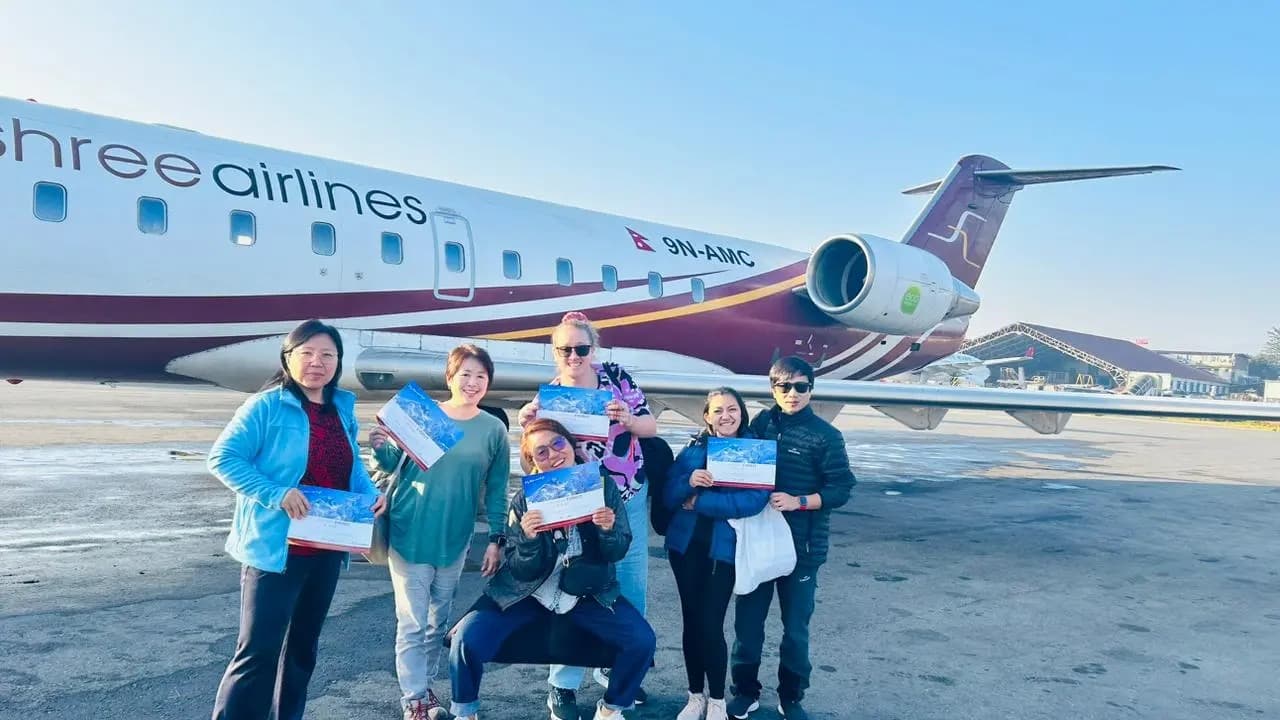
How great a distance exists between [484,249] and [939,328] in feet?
29.3

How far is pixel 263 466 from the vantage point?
296 centimetres

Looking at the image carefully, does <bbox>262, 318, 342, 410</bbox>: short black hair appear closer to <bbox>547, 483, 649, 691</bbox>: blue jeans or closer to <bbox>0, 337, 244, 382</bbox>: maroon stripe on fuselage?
<bbox>547, 483, 649, 691</bbox>: blue jeans

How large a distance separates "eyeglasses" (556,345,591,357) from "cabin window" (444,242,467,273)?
17.2ft

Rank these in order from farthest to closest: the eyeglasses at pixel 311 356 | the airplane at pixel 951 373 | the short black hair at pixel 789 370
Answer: the airplane at pixel 951 373 → the short black hair at pixel 789 370 → the eyeglasses at pixel 311 356

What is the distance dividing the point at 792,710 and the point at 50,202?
6.59m

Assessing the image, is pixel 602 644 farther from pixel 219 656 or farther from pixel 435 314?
pixel 435 314

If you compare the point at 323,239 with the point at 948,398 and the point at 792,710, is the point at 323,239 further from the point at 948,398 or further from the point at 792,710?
the point at 948,398

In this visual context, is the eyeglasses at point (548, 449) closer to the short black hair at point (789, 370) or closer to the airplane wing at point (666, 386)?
the short black hair at point (789, 370)

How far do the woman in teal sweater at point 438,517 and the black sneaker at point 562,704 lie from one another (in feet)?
1.55

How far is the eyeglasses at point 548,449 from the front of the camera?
3.33 meters

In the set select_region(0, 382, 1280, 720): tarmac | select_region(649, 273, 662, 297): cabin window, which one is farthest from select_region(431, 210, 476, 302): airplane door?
select_region(0, 382, 1280, 720): tarmac

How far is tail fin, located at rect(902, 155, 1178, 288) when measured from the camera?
47.2 ft

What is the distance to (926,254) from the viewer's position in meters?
12.2

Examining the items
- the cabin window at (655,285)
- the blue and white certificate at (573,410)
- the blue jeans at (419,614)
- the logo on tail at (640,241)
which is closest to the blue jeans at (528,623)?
the blue jeans at (419,614)
